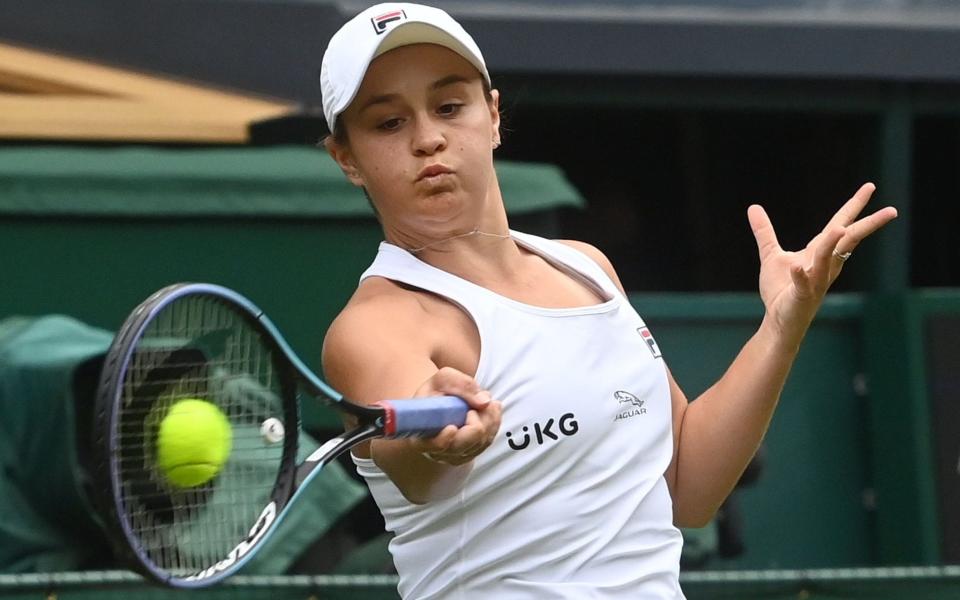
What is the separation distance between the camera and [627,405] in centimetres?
271

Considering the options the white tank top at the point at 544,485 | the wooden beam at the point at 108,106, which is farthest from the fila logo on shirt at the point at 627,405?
the wooden beam at the point at 108,106

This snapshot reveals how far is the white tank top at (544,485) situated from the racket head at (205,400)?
175mm

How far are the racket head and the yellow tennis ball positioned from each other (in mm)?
12

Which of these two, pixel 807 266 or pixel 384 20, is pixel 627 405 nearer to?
pixel 807 266

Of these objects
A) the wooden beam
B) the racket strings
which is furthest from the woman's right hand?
the wooden beam

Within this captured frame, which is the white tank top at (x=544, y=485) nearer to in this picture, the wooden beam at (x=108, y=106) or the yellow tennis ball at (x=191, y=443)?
the yellow tennis ball at (x=191, y=443)

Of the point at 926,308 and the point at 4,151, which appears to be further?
the point at 926,308

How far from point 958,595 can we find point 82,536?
2397 mm

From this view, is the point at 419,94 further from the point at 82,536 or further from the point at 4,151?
the point at 4,151

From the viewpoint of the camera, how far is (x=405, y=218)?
9.04 ft

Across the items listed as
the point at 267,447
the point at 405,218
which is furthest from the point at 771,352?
the point at 267,447

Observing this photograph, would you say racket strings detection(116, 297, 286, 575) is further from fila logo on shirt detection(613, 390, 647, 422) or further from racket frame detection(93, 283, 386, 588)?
fila logo on shirt detection(613, 390, 647, 422)

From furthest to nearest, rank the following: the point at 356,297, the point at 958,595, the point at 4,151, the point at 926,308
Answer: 1. the point at 926,308
2. the point at 4,151
3. the point at 958,595
4. the point at 356,297

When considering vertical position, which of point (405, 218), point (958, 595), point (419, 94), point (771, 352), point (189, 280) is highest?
point (189, 280)
